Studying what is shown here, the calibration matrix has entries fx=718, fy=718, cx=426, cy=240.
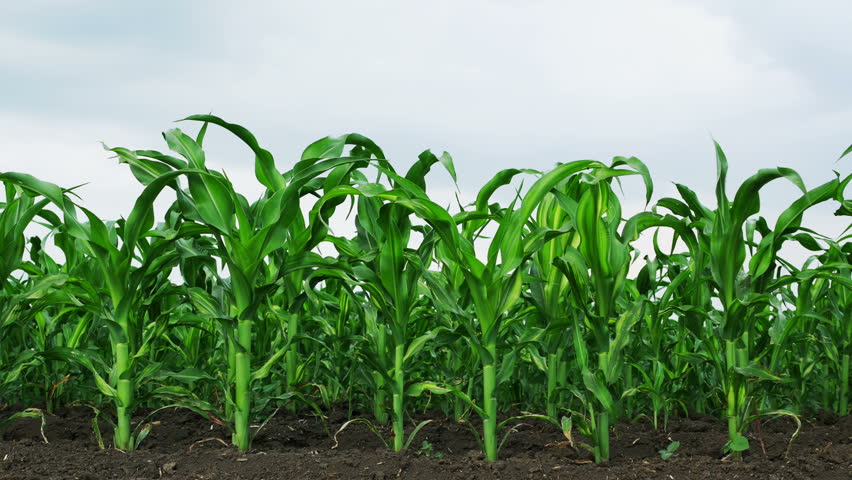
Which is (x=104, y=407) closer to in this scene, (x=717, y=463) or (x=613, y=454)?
(x=613, y=454)

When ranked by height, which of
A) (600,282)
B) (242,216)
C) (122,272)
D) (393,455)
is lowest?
(393,455)

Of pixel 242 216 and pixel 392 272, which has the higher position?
pixel 242 216

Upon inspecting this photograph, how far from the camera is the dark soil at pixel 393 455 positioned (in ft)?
8.73

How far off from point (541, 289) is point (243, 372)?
1.30 meters

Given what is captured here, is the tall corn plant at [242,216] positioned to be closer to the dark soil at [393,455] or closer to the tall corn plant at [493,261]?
the dark soil at [393,455]

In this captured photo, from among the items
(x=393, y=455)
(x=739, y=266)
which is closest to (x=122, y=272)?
(x=393, y=455)

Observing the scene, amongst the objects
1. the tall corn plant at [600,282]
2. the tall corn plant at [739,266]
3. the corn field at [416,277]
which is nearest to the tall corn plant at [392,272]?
the corn field at [416,277]

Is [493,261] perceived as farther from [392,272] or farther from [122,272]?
[122,272]

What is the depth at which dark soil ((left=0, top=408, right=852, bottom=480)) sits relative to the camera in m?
2.66

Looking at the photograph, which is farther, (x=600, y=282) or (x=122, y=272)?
(x=122, y=272)

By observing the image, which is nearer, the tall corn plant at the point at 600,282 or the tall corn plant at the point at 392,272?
the tall corn plant at the point at 600,282

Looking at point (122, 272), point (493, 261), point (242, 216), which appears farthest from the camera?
point (122, 272)

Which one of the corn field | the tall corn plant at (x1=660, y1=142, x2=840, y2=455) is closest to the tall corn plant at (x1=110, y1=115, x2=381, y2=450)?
the corn field

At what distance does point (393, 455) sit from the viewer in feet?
9.23
